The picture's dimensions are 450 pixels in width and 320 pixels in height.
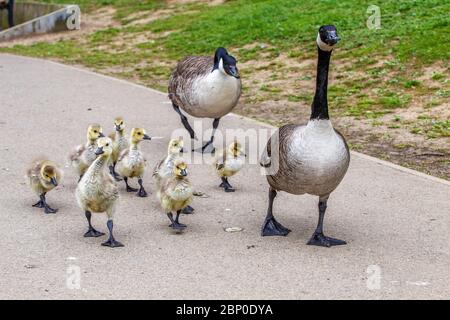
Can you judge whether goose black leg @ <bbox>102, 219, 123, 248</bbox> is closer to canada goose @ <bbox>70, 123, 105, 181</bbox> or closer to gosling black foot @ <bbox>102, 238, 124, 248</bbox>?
gosling black foot @ <bbox>102, 238, 124, 248</bbox>

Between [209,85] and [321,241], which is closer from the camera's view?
[321,241]

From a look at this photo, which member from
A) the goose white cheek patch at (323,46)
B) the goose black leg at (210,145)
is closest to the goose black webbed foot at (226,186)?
the goose black leg at (210,145)

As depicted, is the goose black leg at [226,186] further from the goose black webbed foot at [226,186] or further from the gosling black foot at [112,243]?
the gosling black foot at [112,243]

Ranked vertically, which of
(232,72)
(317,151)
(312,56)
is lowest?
(312,56)

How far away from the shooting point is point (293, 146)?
22.8ft

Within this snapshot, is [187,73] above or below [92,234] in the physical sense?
above

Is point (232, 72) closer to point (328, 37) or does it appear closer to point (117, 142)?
point (117, 142)

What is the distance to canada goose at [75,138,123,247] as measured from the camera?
7.31 m

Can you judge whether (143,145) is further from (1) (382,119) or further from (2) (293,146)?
(2) (293,146)

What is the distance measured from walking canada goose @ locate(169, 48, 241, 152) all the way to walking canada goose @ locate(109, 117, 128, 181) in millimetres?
1196

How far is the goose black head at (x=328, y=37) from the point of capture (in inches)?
269

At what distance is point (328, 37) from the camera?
6.84 meters

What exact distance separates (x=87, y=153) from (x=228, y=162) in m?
1.61

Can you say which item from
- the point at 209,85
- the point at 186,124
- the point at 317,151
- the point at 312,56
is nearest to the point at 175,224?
the point at 317,151
